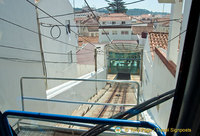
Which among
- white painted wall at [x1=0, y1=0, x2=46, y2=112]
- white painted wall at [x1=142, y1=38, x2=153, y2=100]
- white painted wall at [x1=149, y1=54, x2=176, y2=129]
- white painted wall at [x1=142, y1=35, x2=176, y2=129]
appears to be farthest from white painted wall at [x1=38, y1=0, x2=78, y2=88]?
white painted wall at [x1=149, y1=54, x2=176, y2=129]

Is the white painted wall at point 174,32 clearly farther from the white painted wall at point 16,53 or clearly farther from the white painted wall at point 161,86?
the white painted wall at point 16,53

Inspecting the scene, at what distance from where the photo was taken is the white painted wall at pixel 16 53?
9.12ft

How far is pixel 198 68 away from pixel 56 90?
17.4ft

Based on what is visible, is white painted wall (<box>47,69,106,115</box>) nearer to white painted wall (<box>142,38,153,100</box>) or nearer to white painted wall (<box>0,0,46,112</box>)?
white painted wall (<box>0,0,46,112</box>)

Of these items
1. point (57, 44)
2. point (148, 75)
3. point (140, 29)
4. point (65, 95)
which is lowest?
point (148, 75)

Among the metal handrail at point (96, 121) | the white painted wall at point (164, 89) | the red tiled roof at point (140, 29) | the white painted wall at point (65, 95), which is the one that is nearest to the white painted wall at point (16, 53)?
the white painted wall at point (65, 95)

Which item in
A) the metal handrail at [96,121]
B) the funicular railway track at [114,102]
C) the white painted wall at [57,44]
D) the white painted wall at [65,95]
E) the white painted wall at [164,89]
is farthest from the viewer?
the white painted wall at [57,44]

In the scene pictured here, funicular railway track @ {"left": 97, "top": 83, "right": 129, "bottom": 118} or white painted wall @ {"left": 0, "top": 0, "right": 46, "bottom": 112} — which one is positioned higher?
white painted wall @ {"left": 0, "top": 0, "right": 46, "bottom": 112}

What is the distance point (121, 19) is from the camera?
25266mm

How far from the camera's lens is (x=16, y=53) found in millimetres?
3137

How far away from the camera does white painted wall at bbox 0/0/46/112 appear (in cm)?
278

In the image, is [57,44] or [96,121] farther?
[57,44]

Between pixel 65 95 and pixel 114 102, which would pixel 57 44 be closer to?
pixel 65 95

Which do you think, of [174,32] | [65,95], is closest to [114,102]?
[65,95]
